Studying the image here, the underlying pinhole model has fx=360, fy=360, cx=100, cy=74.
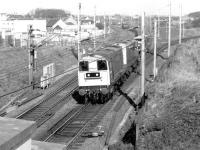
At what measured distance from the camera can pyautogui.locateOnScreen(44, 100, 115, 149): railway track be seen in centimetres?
1526

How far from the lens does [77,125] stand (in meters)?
17.6

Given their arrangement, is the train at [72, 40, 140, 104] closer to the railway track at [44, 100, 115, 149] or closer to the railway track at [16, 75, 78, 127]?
the railway track at [44, 100, 115, 149]

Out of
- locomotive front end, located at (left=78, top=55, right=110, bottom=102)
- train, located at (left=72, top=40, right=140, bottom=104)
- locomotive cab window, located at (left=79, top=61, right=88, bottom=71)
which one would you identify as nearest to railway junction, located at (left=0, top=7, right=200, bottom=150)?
train, located at (left=72, top=40, right=140, bottom=104)

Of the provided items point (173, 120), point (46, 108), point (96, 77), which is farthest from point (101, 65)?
point (173, 120)

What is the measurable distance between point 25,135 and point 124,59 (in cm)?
2430

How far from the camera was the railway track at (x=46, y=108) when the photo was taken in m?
18.8

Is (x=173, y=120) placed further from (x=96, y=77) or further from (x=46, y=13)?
(x=46, y=13)

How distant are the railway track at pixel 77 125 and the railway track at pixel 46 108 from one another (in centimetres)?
113

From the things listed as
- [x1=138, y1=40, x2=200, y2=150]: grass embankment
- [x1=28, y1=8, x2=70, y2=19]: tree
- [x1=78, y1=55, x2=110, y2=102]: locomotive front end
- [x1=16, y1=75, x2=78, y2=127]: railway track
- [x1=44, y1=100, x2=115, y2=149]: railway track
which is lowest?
[x1=44, y1=100, x2=115, y2=149]: railway track

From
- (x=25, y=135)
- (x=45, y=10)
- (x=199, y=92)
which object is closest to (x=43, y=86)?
(x=199, y=92)

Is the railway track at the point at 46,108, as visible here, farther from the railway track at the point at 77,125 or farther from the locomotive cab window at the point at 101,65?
the locomotive cab window at the point at 101,65

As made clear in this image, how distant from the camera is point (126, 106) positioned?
69.8 feet

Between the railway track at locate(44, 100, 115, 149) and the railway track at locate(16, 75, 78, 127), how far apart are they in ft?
3.72

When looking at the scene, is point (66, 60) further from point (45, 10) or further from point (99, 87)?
point (45, 10)
